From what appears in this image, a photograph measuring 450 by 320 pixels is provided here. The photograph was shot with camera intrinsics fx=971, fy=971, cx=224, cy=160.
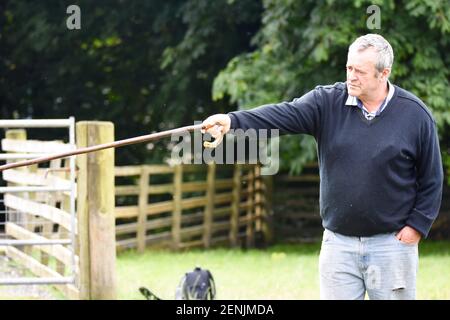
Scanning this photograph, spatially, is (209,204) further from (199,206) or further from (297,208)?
(297,208)

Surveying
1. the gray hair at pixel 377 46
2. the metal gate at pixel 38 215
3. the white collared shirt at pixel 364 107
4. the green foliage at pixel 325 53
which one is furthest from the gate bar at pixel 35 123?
the green foliage at pixel 325 53

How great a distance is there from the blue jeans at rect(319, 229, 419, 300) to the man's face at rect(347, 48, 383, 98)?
2.10 feet

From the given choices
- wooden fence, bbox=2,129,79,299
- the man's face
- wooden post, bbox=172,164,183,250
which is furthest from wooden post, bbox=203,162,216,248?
the man's face

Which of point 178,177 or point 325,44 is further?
point 178,177

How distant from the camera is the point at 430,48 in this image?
11469 mm

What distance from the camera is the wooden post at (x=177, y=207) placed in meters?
13.1

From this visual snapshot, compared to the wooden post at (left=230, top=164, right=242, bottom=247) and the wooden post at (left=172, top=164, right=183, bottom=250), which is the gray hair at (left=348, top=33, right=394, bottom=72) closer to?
the wooden post at (left=172, top=164, right=183, bottom=250)

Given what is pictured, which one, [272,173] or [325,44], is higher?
[325,44]

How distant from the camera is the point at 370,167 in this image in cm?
415

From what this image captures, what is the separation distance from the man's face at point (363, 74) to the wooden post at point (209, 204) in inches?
376

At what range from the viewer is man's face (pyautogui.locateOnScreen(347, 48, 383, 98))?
413 centimetres
